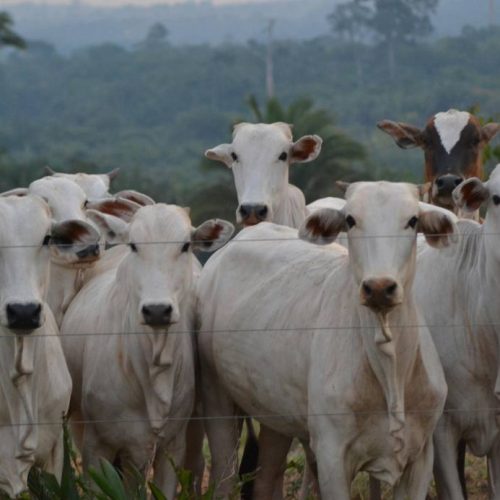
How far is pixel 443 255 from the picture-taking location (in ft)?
31.1

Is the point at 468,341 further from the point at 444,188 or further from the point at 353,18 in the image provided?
the point at 353,18

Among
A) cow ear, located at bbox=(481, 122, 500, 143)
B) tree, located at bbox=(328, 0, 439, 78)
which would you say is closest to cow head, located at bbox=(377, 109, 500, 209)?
cow ear, located at bbox=(481, 122, 500, 143)

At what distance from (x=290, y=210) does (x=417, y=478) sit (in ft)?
10.4

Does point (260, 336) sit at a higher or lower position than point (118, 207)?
lower

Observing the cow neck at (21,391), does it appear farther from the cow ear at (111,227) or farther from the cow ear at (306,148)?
the cow ear at (306,148)

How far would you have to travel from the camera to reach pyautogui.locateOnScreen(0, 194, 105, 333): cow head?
8.29 metres

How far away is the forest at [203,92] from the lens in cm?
8931

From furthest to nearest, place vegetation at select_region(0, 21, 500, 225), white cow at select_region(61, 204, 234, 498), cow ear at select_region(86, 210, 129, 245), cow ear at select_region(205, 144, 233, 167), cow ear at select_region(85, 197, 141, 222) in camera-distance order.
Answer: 1. vegetation at select_region(0, 21, 500, 225)
2. cow ear at select_region(205, 144, 233, 167)
3. cow ear at select_region(85, 197, 141, 222)
4. cow ear at select_region(86, 210, 129, 245)
5. white cow at select_region(61, 204, 234, 498)

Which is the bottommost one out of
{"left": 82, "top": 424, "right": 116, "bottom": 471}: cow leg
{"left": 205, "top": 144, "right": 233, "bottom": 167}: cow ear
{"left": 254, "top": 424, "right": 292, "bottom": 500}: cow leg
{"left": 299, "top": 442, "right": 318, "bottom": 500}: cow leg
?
{"left": 299, "top": 442, "right": 318, "bottom": 500}: cow leg

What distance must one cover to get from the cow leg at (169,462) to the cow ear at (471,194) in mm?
1909

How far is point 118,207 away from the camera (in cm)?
1034

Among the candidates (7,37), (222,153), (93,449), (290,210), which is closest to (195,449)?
(93,449)

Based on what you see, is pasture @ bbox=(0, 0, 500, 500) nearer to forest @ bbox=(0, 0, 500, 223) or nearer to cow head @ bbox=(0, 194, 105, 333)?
cow head @ bbox=(0, 194, 105, 333)

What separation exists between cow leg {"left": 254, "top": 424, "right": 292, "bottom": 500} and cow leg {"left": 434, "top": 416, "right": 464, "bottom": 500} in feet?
4.00
